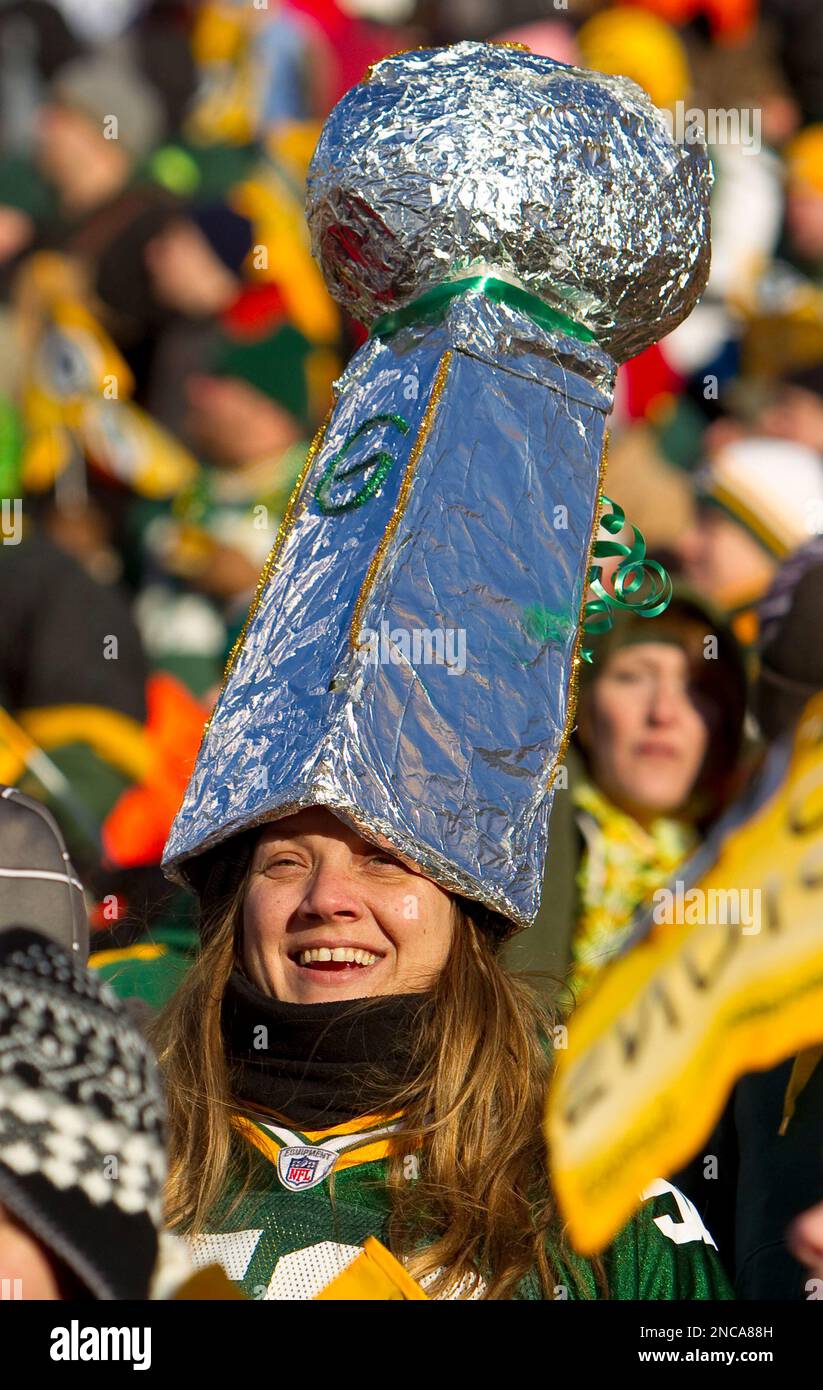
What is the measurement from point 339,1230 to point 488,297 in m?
1.18

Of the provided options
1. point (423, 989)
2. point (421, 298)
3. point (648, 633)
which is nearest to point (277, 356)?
point (648, 633)

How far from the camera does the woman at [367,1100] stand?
2434mm

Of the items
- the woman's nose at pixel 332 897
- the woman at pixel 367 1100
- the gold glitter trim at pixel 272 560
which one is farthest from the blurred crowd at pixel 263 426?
the woman's nose at pixel 332 897

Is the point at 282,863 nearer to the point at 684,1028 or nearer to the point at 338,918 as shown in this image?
the point at 338,918

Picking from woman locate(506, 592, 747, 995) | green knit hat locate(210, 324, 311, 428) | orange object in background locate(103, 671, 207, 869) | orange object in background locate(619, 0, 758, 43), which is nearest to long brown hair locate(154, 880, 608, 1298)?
orange object in background locate(103, 671, 207, 869)

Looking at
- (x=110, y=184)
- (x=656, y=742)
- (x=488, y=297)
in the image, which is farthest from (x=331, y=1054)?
(x=110, y=184)

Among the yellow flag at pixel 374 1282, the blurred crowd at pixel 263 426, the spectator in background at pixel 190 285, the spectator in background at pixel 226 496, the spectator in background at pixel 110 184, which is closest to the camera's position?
the yellow flag at pixel 374 1282

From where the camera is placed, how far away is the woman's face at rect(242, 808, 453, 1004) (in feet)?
8.43

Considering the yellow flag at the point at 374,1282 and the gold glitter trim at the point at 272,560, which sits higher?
the gold glitter trim at the point at 272,560

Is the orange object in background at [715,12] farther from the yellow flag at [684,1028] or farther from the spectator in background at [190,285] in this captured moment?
the yellow flag at [684,1028]

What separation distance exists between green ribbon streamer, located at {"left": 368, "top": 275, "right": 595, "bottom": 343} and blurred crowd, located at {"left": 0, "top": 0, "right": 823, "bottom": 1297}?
688 mm

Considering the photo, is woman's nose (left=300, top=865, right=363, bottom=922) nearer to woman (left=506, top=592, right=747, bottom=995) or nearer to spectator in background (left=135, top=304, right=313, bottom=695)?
woman (left=506, top=592, right=747, bottom=995)

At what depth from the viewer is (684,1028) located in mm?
2420

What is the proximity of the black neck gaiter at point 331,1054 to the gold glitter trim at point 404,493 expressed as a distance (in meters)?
0.43
